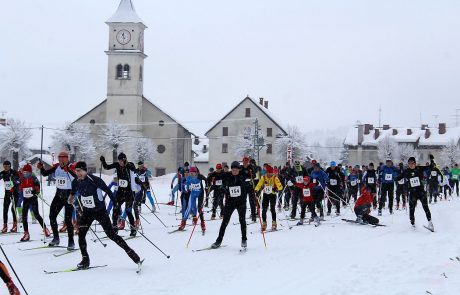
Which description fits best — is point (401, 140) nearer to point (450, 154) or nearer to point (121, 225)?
point (450, 154)

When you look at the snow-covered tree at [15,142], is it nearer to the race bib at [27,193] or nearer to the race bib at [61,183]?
the race bib at [27,193]

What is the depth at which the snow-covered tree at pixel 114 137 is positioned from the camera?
230ft

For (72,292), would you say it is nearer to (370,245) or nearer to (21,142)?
(370,245)

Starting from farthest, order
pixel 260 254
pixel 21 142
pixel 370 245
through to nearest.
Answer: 1. pixel 21 142
2. pixel 370 245
3. pixel 260 254

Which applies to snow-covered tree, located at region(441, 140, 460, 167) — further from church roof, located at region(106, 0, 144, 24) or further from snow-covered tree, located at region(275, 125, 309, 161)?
church roof, located at region(106, 0, 144, 24)

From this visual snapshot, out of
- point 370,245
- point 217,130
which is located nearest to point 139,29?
point 217,130

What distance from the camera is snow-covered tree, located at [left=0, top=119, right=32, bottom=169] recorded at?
69188 mm

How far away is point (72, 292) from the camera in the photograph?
25.4ft

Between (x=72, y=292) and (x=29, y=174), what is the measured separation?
21.1ft

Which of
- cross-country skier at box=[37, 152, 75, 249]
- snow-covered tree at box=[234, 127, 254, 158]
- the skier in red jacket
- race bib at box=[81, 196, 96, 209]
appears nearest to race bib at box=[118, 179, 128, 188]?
cross-country skier at box=[37, 152, 75, 249]

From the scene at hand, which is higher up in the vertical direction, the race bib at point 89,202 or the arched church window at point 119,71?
the arched church window at point 119,71

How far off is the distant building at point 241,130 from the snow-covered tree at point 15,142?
2367 cm

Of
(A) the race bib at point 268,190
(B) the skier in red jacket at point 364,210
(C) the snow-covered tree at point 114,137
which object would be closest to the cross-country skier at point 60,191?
(A) the race bib at point 268,190

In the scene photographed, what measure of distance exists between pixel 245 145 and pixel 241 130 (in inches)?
175
